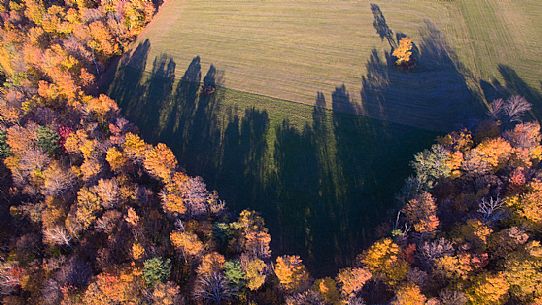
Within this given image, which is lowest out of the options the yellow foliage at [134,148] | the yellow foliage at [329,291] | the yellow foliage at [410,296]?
the yellow foliage at [329,291]

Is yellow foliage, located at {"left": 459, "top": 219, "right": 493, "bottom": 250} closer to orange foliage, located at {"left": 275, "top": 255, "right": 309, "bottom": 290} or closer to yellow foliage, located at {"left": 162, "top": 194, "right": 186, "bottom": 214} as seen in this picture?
orange foliage, located at {"left": 275, "top": 255, "right": 309, "bottom": 290}

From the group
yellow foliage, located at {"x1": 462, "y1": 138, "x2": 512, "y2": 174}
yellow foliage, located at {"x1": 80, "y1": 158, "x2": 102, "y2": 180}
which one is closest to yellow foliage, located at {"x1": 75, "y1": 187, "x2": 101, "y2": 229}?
yellow foliage, located at {"x1": 80, "y1": 158, "x2": 102, "y2": 180}

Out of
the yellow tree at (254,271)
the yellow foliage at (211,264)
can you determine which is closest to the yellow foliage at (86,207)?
the yellow foliage at (211,264)

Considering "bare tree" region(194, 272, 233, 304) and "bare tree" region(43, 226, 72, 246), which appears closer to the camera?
"bare tree" region(194, 272, 233, 304)

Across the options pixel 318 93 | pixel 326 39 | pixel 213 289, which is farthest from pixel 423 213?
pixel 326 39

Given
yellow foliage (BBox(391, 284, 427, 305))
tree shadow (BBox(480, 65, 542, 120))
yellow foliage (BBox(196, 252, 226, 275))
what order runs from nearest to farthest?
yellow foliage (BBox(391, 284, 427, 305)) < yellow foliage (BBox(196, 252, 226, 275)) < tree shadow (BBox(480, 65, 542, 120))

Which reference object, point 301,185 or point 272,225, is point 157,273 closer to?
point 272,225

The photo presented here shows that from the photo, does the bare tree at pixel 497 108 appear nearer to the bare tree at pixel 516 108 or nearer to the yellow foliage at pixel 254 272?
the bare tree at pixel 516 108
